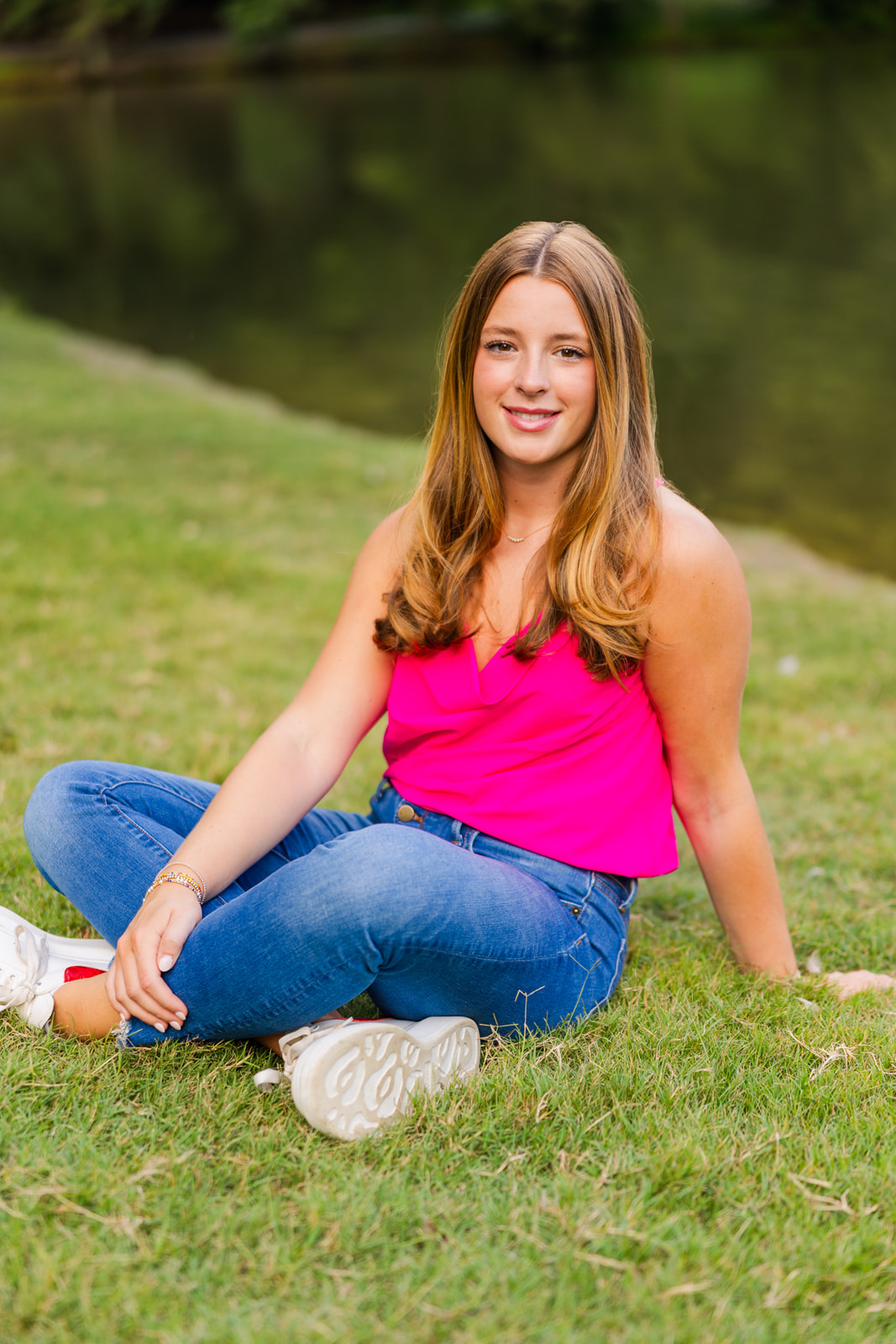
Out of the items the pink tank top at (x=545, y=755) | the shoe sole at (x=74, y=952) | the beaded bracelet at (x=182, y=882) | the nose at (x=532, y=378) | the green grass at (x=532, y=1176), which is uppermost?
the nose at (x=532, y=378)

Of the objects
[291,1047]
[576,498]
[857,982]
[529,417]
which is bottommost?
[857,982]

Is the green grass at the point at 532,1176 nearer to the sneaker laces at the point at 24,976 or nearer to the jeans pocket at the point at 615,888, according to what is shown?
the sneaker laces at the point at 24,976

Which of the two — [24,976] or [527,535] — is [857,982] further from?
[24,976]

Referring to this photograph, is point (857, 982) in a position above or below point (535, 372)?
below

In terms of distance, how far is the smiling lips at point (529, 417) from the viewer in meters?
2.29

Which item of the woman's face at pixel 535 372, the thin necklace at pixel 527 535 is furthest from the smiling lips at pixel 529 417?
the thin necklace at pixel 527 535

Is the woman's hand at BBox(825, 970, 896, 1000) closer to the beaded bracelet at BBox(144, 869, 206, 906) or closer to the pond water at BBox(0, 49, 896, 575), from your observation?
→ the beaded bracelet at BBox(144, 869, 206, 906)

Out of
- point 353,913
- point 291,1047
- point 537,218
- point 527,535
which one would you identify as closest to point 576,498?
point 527,535

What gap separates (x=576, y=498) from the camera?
232 cm

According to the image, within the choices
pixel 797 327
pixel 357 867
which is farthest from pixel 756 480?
pixel 357 867

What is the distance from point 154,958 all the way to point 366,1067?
0.39 metres

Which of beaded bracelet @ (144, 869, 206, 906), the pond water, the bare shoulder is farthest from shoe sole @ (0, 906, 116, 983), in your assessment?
the pond water

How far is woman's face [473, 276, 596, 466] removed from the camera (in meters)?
2.25

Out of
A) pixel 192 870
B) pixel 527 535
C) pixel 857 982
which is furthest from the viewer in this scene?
pixel 857 982
